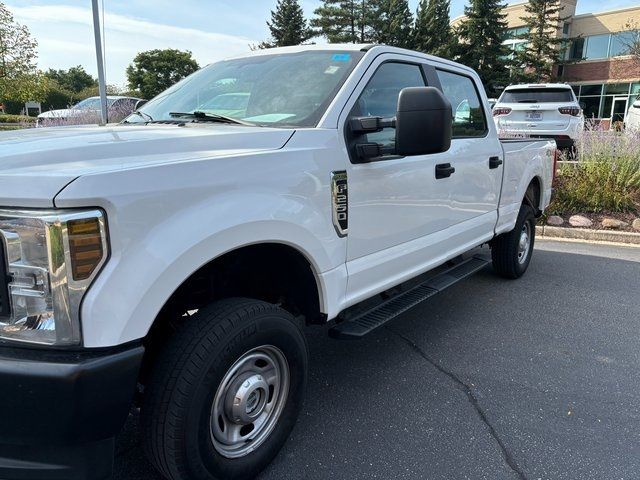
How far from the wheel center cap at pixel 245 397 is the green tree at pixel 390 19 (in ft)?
147

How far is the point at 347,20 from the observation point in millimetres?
44500

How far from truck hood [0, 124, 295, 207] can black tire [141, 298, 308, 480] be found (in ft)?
2.14

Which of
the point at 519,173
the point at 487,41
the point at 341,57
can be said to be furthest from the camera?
the point at 487,41

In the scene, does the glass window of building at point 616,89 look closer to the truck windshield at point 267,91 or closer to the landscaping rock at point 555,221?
the landscaping rock at point 555,221

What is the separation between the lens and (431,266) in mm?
3686

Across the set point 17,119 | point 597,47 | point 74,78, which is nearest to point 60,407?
point 17,119

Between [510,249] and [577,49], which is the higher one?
[577,49]

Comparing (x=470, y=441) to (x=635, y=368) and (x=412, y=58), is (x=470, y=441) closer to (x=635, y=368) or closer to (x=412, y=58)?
(x=635, y=368)

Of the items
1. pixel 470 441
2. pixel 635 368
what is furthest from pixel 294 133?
pixel 635 368

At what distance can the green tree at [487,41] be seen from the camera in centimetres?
4138

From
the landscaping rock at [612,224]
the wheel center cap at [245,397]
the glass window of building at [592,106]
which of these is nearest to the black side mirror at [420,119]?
the wheel center cap at [245,397]

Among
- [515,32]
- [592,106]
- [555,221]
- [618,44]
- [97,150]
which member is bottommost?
[555,221]

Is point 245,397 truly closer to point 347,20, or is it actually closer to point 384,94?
point 384,94

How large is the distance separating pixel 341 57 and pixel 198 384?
2.07 m
